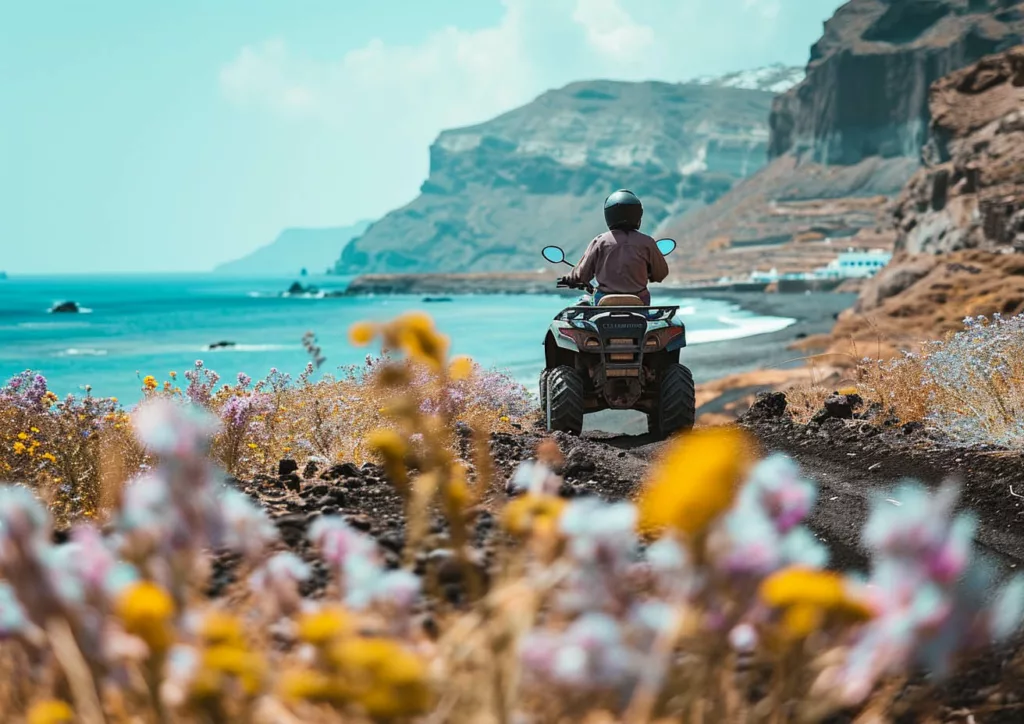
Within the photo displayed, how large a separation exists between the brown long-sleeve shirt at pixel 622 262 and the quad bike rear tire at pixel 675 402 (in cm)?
92

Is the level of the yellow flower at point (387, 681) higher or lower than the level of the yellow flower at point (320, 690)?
higher

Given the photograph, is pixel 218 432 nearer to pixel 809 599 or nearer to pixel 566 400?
pixel 566 400

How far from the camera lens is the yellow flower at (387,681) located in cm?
104

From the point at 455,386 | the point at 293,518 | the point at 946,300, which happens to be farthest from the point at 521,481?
the point at 946,300

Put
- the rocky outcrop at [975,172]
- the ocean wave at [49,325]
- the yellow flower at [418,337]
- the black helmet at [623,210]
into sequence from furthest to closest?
1. the ocean wave at [49,325]
2. the rocky outcrop at [975,172]
3. the black helmet at [623,210]
4. the yellow flower at [418,337]

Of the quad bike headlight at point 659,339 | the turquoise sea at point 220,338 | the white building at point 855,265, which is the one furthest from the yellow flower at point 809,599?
the white building at point 855,265

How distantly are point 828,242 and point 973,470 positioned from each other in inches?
5971

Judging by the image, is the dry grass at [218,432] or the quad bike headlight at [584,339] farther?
the quad bike headlight at [584,339]

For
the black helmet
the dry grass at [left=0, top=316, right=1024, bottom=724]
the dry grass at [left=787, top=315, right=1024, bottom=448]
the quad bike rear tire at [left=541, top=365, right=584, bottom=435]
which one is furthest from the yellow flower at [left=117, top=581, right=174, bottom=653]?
the black helmet

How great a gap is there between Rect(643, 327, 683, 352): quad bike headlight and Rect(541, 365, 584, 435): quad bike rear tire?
0.71 m

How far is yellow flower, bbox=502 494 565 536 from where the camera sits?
1.48m

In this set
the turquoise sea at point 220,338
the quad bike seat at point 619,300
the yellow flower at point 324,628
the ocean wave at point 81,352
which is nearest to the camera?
the yellow flower at point 324,628

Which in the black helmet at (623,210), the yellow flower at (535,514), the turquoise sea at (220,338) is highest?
the black helmet at (623,210)

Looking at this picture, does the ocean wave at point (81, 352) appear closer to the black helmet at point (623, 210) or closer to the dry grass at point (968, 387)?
the black helmet at point (623, 210)
